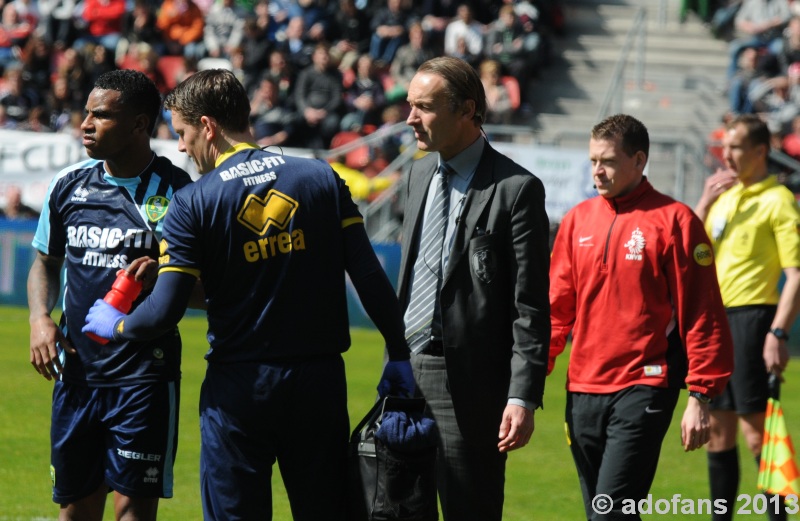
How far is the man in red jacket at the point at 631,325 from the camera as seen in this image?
18.1 ft

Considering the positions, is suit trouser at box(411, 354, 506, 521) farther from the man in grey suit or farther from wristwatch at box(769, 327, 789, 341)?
wristwatch at box(769, 327, 789, 341)

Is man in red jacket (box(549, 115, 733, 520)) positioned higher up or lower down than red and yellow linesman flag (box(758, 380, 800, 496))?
higher up

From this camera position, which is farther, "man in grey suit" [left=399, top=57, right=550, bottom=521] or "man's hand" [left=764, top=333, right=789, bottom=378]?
"man's hand" [left=764, top=333, right=789, bottom=378]

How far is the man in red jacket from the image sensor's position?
18.1 feet

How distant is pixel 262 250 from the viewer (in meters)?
4.44

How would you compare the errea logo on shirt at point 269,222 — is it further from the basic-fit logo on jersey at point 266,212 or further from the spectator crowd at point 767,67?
the spectator crowd at point 767,67

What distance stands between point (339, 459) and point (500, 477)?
0.74 meters

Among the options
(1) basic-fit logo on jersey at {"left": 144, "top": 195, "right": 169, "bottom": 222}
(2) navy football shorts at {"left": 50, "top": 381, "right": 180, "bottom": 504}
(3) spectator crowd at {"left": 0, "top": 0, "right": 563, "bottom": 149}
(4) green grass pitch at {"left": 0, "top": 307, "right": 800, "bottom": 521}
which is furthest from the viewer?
(3) spectator crowd at {"left": 0, "top": 0, "right": 563, "bottom": 149}

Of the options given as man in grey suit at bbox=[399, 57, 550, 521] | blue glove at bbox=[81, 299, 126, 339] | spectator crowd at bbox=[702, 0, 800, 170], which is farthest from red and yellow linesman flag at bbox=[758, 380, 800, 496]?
spectator crowd at bbox=[702, 0, 800, 170]

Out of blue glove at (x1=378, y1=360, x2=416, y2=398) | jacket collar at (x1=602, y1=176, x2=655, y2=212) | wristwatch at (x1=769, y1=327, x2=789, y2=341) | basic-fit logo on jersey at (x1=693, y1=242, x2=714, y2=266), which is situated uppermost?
jacket collar at (x1=602, y1=176, x2=655, y2=212)

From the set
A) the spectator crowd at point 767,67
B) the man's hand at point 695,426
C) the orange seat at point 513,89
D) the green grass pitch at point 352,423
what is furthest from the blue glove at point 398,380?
the orange seat at point 513,89

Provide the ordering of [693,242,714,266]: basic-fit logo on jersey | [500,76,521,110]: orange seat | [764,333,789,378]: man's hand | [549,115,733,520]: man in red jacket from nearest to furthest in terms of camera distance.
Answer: [549,115,733,520]: man in red jacket
[693,242,714,266]: basic-fit logo on jersey
[764,333,789,378]: man's hand
[500,76,521,110]: orange seat

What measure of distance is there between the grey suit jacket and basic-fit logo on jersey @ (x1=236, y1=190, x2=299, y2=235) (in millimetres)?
759

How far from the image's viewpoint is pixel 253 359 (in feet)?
14.7
